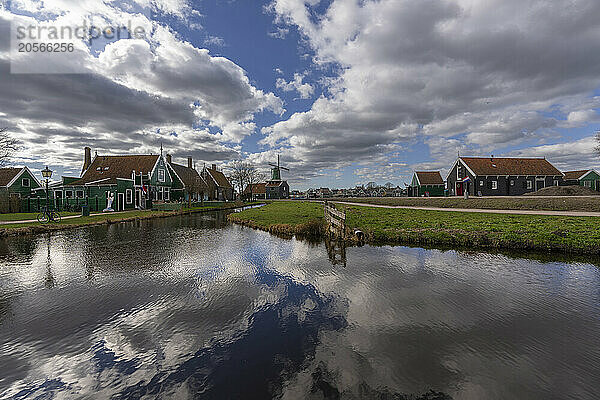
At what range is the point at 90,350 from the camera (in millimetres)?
4465

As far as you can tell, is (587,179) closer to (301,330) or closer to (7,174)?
(301,330)

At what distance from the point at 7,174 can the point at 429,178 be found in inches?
2806

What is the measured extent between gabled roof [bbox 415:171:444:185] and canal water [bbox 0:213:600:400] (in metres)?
51.7

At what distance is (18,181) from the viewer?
3572cm

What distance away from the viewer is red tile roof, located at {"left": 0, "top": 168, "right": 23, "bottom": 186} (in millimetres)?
34344

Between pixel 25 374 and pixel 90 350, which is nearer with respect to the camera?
pixel 25 374

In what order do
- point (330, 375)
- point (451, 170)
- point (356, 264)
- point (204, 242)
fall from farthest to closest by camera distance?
point (451, 170), point (204, 242), point (356, 264), point (330, 375)

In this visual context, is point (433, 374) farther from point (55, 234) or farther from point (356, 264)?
point (55, 234)

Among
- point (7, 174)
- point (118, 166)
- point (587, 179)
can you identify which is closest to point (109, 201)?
point (118, 166)

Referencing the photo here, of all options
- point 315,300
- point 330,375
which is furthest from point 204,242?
point 330,375

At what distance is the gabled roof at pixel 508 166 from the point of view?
43.1 metres

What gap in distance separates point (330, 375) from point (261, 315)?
230cm

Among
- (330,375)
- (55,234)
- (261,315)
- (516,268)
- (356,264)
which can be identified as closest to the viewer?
(330,375)

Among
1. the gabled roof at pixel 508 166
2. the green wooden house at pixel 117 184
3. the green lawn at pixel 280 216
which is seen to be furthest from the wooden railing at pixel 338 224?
the gabled roof at pixel 508 166
